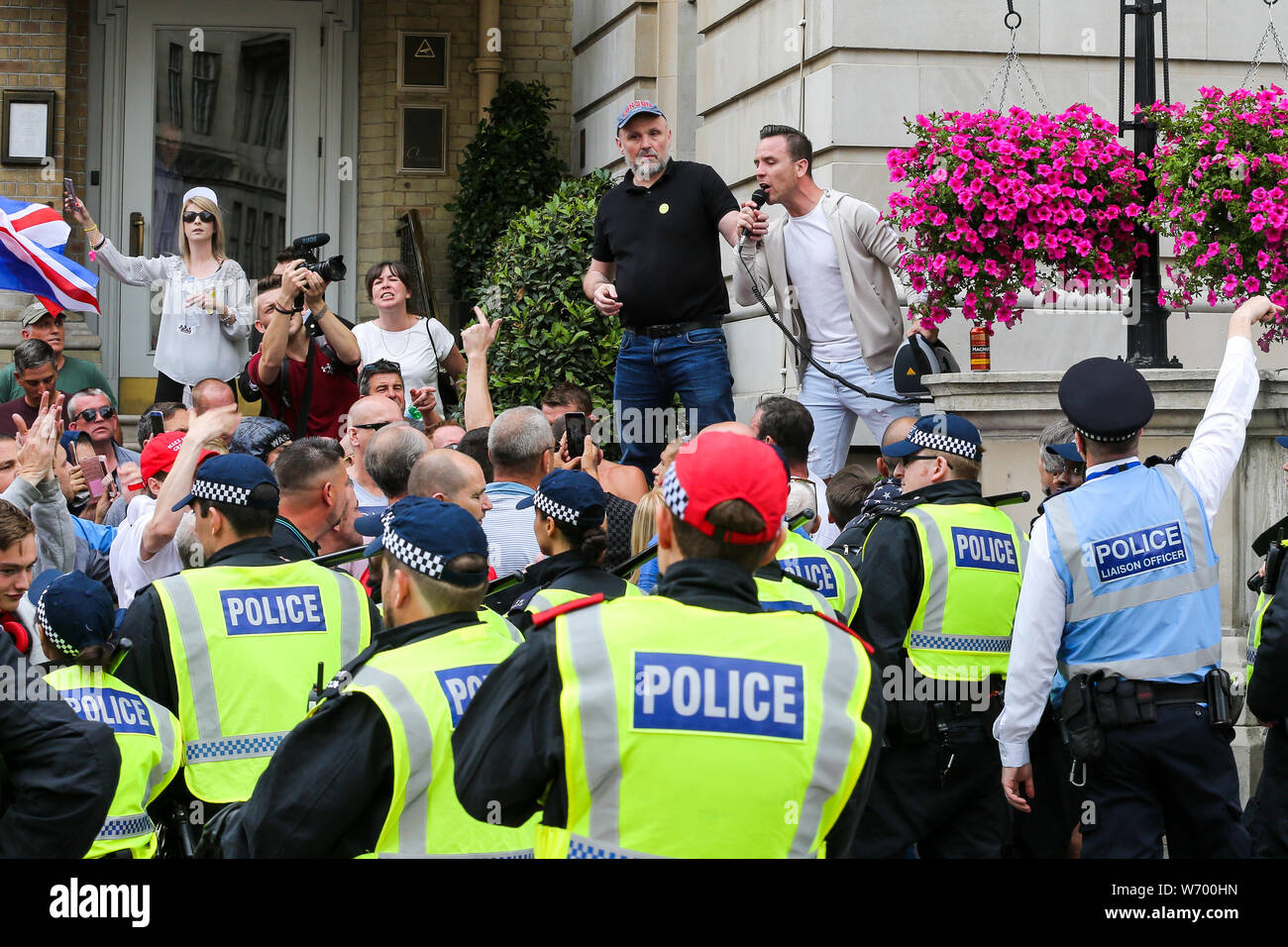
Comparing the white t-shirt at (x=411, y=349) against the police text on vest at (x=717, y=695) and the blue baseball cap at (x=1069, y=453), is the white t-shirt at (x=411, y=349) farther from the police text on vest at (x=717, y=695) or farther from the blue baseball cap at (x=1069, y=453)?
the police text on vest at (x=717, y=695)

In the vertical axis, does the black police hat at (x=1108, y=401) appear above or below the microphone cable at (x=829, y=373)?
below

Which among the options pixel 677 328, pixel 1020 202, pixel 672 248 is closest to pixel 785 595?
pixel 1020 202

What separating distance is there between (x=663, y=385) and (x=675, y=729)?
5.66 m

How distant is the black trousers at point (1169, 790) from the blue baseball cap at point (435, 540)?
220 centimetres

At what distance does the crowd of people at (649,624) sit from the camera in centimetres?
310

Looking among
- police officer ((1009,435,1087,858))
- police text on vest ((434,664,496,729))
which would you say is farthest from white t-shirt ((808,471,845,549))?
police text on vest ((434,664,496,729))

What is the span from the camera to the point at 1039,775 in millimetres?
6105

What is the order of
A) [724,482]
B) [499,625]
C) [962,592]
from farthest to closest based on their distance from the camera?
[962,592] < [499,625] < [724,482]

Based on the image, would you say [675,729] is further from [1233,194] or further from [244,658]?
[1233,194]

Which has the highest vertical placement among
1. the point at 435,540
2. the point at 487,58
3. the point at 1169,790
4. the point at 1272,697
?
the point at 487,58

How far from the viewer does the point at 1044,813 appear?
628 centimetres

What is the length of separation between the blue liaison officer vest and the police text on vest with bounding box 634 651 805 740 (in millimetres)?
2084

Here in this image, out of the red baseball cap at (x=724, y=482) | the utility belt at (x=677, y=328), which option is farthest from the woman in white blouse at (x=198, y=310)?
the red baseball cap at (x=724, y=482)
